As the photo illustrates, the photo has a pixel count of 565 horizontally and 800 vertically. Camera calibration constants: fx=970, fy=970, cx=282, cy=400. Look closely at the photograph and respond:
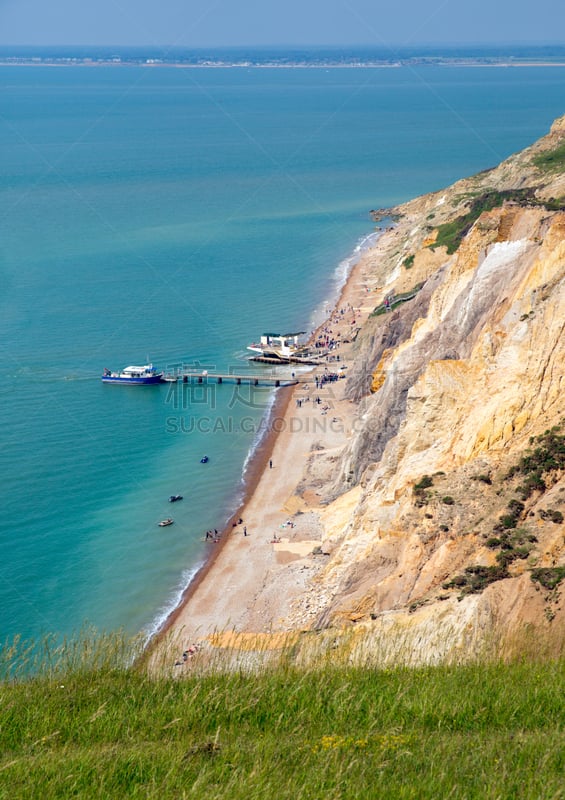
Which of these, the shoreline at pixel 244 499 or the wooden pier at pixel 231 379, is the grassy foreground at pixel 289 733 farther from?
the wooden pier at pixel 231 379

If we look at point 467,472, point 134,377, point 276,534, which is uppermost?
point 134,377

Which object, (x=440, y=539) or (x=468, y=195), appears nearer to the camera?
(x=440, y=539)

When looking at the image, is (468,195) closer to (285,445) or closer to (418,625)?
(285,445)

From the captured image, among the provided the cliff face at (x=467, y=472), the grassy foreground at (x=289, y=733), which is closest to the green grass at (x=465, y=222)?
the cliff face at (x=467, y=472)

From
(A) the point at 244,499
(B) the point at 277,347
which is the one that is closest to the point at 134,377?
(B) the point at 277,347

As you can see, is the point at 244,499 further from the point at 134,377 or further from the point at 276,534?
the point at 134,377

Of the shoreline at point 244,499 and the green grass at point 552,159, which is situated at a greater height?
the green grass at point 552,159

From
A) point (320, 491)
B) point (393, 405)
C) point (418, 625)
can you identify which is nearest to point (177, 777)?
point (418, 625)
